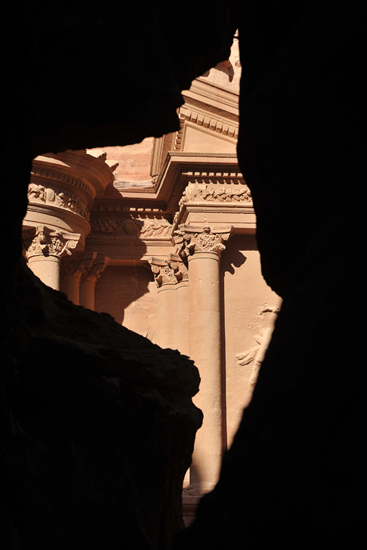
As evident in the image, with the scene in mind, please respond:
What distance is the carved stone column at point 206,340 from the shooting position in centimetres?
1072

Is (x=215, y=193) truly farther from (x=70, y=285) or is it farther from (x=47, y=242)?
(x=70, y=285)

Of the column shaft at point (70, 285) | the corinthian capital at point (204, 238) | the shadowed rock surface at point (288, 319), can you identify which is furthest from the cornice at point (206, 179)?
the shadowed rock surface at point (288, 319)

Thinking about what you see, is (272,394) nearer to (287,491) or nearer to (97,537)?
(287,491)

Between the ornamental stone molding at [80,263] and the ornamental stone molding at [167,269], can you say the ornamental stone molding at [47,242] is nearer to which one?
the ornamental stone molding at [80,263]

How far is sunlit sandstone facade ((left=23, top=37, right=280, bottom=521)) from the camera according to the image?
11.4 m

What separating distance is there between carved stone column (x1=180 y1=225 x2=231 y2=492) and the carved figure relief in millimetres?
580

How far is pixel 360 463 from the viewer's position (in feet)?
6.32

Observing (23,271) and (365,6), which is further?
(23,271)

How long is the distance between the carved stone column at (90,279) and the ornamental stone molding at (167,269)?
1012 mm

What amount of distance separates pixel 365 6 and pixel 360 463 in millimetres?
1758

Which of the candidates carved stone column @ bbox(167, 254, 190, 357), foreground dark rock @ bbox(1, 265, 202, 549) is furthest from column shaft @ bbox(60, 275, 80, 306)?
foreground dark rock @ bbox(1, 265, 202, 549)

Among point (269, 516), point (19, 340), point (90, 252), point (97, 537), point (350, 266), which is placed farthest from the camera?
point (90, 252)

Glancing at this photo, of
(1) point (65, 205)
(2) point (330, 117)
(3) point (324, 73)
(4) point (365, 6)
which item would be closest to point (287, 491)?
(2) point (330, 117)

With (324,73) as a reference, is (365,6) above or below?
above
